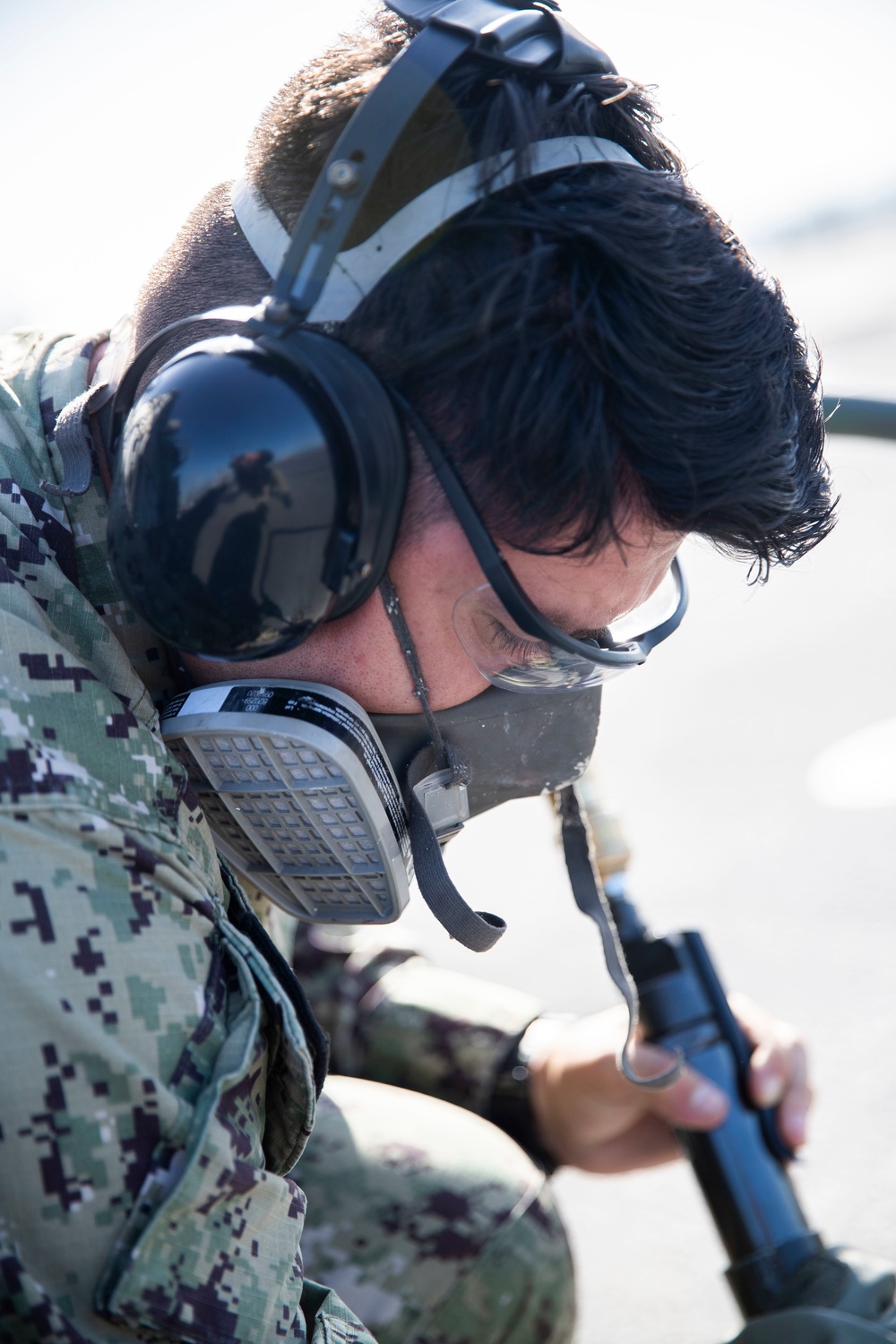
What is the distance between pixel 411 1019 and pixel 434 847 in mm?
751

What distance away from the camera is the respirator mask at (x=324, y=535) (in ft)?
2.93

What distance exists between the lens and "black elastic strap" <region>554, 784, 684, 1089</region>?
1.31m

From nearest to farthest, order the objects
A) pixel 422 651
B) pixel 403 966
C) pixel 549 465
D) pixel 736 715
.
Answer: pixel 549 465, pixel 422 651, pixel 403 966, pixel 736 715

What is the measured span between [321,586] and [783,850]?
6.83 ft

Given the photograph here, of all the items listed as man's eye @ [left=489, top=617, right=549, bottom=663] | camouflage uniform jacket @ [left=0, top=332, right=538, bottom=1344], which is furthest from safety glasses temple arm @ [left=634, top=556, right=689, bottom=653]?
camouflage uniform jacket @ [left=0, top=332, right=538, bottom=1344]

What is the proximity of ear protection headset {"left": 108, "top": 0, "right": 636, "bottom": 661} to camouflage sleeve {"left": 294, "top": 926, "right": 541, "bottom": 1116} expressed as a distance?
39.3 inches

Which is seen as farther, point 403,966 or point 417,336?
point 403,966

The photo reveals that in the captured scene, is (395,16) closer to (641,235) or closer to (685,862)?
(641,235)

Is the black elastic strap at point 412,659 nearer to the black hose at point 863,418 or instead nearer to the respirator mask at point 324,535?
the respirator mask at point 324,535

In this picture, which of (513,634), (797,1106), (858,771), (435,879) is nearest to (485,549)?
(513,634)

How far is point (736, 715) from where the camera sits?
135 inches

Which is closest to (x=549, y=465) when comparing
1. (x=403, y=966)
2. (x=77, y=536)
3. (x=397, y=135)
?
(x=397, y=135)

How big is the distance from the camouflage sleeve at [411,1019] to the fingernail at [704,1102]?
34 centimetres

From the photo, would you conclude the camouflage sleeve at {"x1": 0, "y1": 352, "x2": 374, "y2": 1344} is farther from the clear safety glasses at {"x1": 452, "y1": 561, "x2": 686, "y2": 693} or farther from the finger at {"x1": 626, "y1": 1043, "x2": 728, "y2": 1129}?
the finger at {"x1": 626, "y1": 1043, "x2": 728, "y2": 1129}
